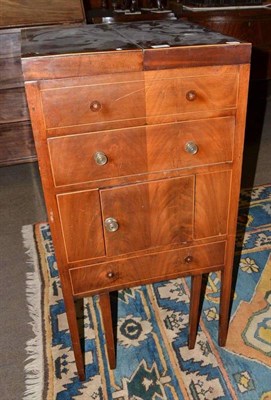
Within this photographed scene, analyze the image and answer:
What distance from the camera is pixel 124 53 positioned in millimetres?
862

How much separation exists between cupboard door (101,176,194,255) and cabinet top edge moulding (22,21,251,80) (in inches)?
11.9

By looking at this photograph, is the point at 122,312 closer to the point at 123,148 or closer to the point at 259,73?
the point at 123,148

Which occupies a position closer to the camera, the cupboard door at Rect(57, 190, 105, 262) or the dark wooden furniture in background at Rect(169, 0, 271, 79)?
the cupboard door at Rect(57, 190, 105, 262)

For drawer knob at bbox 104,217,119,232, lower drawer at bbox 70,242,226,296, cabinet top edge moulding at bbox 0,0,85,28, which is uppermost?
cabinet top edge moulding at bbox 0,0,85,28

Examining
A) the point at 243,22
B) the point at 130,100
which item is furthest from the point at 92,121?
the point at 243,22

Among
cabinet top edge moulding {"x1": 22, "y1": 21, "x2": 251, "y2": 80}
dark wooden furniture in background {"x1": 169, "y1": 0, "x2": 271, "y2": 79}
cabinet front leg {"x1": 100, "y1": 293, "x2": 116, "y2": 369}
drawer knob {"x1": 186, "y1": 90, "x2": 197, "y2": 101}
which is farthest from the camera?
dark wooden furniture in background {"x1": 169, "y1": 0, "x2": 271, "y2": 79}

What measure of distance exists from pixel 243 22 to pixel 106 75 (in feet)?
6.97

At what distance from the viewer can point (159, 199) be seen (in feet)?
3.48

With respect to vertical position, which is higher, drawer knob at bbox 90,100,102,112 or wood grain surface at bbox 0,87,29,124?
drawer knob at bbox 90,100,102,112

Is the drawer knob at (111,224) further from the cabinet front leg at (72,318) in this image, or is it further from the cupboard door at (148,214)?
the cabinet front leg at (72,318)

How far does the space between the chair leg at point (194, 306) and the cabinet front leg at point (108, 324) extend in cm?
28

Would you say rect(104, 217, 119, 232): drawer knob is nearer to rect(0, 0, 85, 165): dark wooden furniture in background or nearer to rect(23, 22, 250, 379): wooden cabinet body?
rect(23, 22, 250, 379): wooden cabinet body

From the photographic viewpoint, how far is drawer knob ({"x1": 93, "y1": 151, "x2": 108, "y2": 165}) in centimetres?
95

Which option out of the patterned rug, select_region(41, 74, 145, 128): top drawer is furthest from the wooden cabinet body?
the patterned rug
